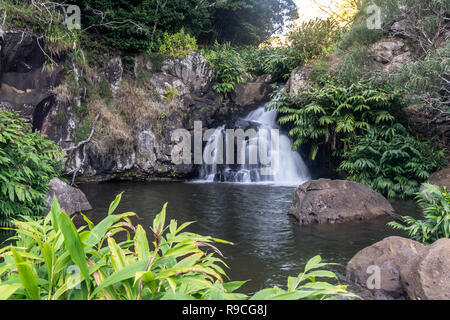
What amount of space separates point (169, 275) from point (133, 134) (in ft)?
37.4

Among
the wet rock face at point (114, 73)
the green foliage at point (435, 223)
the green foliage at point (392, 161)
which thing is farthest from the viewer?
the wet rock face at point (114, 73)

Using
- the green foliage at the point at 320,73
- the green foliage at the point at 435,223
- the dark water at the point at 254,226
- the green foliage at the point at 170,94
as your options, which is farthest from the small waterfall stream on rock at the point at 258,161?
the green foliage at the point at 435,223

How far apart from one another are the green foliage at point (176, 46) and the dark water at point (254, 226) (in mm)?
5842

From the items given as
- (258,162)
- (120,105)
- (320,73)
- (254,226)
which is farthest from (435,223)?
(120,105)

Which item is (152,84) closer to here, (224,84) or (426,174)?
(224,84)

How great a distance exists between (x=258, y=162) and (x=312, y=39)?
5708 mm

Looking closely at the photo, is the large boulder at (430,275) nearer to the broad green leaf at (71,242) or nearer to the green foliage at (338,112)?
the broad green leaf at (71,242)

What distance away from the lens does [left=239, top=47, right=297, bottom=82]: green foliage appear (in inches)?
558

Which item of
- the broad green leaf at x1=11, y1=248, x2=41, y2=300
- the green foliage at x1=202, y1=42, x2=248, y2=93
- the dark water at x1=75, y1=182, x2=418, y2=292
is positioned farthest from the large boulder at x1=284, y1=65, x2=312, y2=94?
the broad green leaf at x1=11, y1=248, x2=41, y2=300

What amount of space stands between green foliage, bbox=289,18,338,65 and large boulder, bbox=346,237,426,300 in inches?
419

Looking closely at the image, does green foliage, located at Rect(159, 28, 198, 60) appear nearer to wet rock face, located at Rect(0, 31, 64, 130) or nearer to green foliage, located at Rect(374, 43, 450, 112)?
wet rock face, located at Rect(0, 31, 64, 130)

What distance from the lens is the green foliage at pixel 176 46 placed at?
13523 millimetres

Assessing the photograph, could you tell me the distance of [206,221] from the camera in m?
6.92

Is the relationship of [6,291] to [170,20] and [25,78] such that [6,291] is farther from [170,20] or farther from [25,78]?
[170,20]
